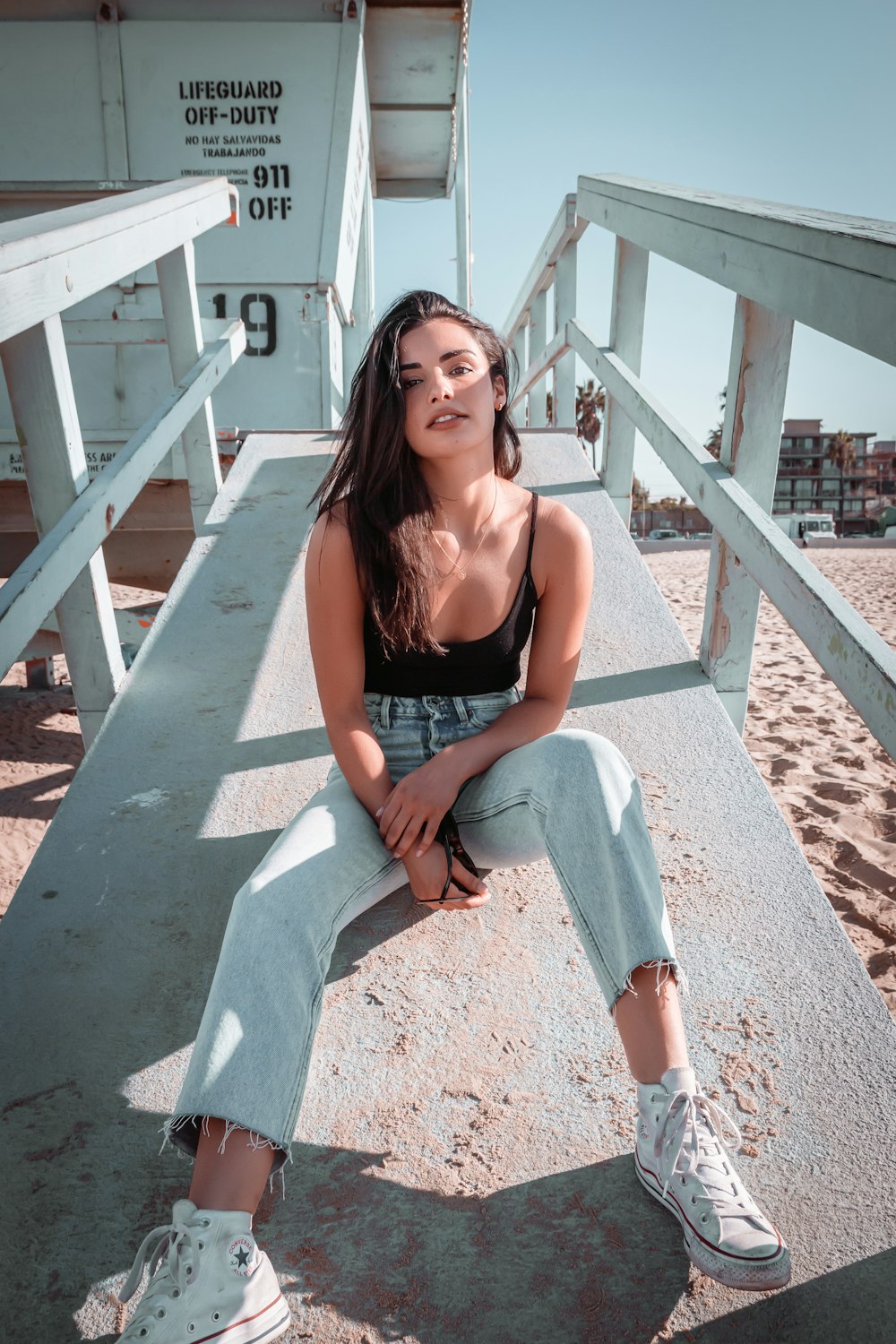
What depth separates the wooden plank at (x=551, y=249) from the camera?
3.84 metres

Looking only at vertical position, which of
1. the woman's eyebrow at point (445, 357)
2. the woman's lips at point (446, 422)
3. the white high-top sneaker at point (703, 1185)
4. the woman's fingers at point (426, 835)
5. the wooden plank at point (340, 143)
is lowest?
the white high-top sneaker at point (703, 1185)

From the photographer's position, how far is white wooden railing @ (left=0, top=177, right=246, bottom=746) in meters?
1.69

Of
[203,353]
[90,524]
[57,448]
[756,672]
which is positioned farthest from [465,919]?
[756,672]

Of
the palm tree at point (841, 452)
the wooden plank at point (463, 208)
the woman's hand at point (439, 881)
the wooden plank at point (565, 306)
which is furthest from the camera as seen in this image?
the palm tree at point (841, 452)

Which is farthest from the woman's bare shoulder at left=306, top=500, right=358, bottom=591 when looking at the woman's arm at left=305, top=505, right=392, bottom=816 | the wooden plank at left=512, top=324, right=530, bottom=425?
the wooden plank at left=512, top=324, right=530, bottom=425

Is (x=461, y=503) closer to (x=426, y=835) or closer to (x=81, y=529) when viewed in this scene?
(x=426, y=835)

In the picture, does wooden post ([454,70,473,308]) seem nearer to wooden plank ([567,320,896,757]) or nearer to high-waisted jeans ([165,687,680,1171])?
wooden plank ([567,320,896,757])

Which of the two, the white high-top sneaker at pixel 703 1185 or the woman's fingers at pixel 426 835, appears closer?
the white high-top sneaker at pixel 703 1185

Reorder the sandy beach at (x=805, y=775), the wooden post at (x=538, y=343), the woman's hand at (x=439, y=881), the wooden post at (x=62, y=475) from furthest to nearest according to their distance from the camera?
1. the wooden post at (x=538, y=343)
2. the sandy beach at (x=805, y=775)
3. the wooden post at (x=62, y=475)
4. the woman's hand at (x=439, y=881)

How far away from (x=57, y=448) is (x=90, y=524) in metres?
0.17

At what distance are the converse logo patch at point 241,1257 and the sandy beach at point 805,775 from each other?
1.83m

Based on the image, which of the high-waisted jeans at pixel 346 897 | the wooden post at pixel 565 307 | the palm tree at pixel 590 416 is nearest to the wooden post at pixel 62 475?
the high-waisted jeans at pixel 346 897

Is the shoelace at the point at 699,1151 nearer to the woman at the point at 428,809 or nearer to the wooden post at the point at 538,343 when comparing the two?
the woman at the point at 428,809

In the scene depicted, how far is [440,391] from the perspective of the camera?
1696mm
